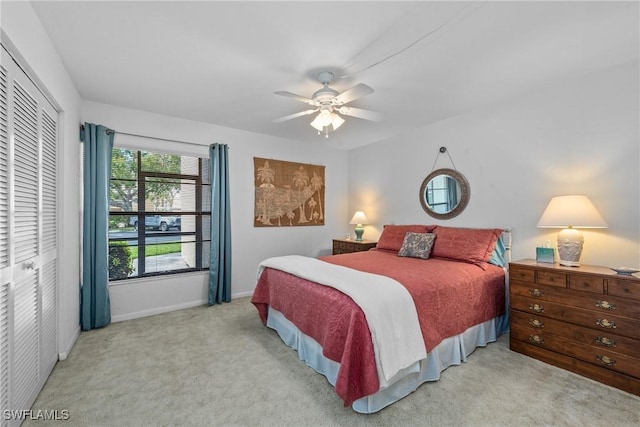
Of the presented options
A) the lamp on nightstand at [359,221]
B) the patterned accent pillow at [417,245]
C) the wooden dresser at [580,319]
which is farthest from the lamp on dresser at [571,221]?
the lamp on nightstand at [359,221]

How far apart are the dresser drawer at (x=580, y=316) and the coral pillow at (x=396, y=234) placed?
4.17 feet

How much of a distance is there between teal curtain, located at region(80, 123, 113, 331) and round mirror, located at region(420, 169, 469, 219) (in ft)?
12.9

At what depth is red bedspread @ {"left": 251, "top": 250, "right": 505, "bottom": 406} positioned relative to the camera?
1.71 meters

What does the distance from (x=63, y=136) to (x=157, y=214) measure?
1.37 metres

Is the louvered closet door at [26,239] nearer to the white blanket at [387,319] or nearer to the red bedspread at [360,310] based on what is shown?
the red bedspread at [360,310]

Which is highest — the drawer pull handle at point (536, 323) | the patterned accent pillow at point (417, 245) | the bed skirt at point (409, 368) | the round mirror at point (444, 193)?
the round mirror at point (444, 193)

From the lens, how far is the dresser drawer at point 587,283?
2117mm

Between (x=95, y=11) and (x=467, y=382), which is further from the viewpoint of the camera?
(x=467, y=382)

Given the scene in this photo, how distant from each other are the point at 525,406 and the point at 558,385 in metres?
0.46

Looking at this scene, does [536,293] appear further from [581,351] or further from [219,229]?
[219,229]

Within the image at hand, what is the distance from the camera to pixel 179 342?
8.98 feet

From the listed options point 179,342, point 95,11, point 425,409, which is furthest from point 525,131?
point 179,342

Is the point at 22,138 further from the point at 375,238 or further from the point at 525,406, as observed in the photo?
the point at 375,238

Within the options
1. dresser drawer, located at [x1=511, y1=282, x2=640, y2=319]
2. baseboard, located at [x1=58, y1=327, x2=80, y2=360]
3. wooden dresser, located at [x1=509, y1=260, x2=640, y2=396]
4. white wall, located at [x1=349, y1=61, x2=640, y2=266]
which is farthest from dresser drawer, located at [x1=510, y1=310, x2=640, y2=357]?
baseboard, located at [x1=58, y1=327, x2=80, y2=360]
